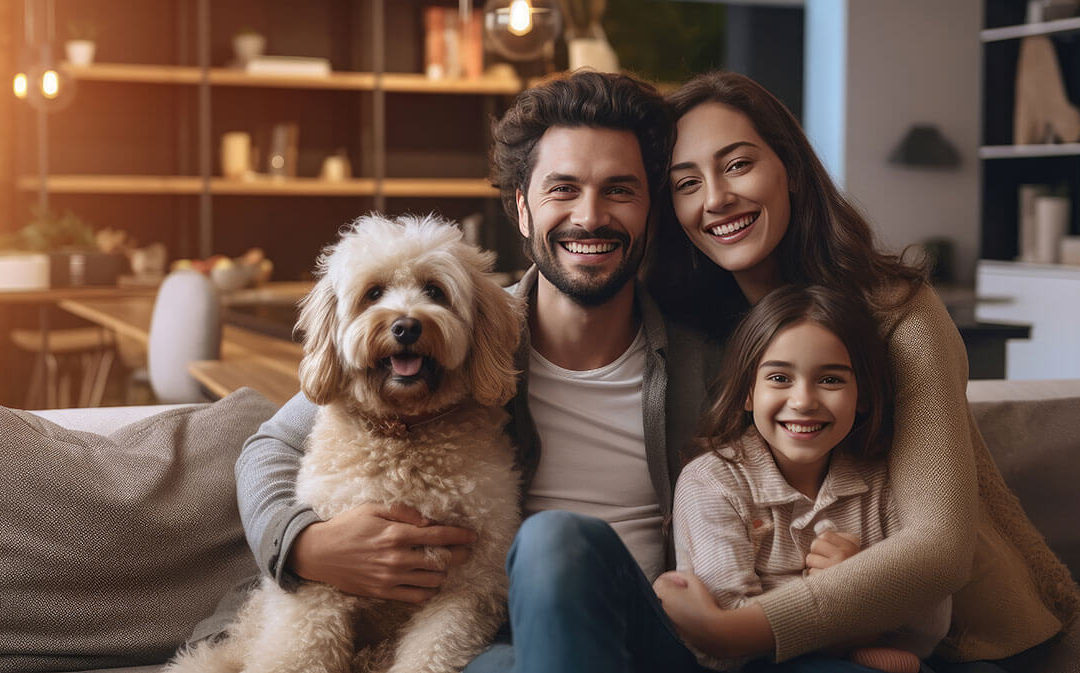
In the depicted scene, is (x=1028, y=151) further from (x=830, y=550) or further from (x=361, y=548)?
(x=361, y=548)

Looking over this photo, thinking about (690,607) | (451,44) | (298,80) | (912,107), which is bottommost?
(690,607)

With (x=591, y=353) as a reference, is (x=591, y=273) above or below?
above

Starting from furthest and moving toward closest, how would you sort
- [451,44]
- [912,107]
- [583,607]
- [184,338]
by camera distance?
[912,107] → [451,44] → [184,338] → [583,607]

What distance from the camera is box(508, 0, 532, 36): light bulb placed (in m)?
4.17

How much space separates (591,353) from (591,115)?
0.42m

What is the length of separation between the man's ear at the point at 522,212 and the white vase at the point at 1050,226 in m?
4.26

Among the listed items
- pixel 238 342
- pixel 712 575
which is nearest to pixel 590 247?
pixel 712 575

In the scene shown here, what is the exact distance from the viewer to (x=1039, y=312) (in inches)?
216

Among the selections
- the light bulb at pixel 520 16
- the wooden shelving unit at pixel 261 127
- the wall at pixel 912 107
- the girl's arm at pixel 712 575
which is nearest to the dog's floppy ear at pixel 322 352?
the girl's arm at pixel 712 575

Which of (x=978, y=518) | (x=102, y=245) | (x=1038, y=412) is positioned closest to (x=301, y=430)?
(x=978, y=518)

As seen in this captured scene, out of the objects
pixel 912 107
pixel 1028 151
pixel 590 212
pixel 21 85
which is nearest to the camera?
pixel 590 212

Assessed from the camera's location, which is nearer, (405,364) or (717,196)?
(405,364)

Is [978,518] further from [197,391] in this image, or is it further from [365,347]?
[197,391]

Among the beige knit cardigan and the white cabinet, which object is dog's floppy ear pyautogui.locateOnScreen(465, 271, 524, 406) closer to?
the beige knit cardigan
